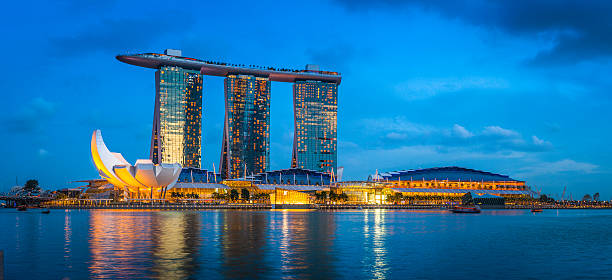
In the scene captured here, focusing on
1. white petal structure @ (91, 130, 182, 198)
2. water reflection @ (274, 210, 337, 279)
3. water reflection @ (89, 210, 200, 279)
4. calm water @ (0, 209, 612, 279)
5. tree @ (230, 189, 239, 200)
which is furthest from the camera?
tree @ (230, 189, 239, 200)

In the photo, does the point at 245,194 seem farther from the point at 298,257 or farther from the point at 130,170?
the point at 298,257

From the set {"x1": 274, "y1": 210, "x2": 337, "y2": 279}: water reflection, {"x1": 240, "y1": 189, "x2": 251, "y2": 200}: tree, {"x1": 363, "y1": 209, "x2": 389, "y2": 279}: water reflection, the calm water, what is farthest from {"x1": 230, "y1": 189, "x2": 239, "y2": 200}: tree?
{"x1": 274, "y1": 210, "x2": 337, "y2": 279}: water reflection

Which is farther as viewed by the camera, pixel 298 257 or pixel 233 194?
pixel 233 194

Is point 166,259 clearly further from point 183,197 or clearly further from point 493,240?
point 183,197

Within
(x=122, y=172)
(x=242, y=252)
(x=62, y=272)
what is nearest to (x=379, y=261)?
(x=242, y=252)

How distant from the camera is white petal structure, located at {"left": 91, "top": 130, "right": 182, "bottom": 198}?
164375mm

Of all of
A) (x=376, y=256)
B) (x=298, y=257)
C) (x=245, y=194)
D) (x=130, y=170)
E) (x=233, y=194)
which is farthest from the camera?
(x=245, y=194)

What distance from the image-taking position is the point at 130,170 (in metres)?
164

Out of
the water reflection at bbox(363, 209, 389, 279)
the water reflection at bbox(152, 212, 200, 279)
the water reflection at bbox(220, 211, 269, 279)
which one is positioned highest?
the water reflection at bbox(152, 212, 200, 279)

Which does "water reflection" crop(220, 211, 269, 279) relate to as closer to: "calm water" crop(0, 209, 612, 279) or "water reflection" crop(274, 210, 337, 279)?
"calm water" crop(0, 209, 612, 279)

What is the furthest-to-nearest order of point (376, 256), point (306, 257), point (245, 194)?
1. point (245, 194)
2. point (376, 256)
3. point (306, 257)

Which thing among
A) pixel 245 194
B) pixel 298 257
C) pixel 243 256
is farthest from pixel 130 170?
pixel 298 257

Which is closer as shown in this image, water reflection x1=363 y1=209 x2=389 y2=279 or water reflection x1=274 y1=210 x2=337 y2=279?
water reflection x1=274 y1=210 x2=337 y2=279

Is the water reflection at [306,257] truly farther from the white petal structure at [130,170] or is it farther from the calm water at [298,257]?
the white petal structure at [130,170]
